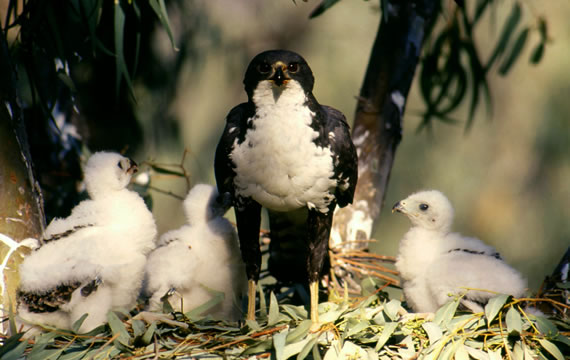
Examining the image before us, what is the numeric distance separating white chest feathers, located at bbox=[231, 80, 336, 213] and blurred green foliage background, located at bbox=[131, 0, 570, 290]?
8.51 feet

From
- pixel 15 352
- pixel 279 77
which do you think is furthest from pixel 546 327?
pixel 15 352

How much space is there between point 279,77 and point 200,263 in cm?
73

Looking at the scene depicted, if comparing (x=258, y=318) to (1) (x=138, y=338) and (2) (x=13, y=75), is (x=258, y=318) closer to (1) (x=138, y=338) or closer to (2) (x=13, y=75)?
(1) (x=138, y=338)

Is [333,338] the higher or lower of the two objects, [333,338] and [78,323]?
the lower

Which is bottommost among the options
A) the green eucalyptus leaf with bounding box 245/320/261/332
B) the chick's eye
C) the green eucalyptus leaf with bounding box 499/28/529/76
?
the green eucalyptus leaf with bounding box 245/320/261/332

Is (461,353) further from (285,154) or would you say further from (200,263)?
(200,263)

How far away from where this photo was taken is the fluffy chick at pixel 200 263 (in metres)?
2.15

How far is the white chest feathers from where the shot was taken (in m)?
1.92

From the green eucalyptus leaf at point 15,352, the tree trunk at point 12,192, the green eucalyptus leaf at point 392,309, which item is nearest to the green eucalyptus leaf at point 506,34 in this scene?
the green eucalyptus leaf at point 392,309

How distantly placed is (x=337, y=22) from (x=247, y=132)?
3.89m

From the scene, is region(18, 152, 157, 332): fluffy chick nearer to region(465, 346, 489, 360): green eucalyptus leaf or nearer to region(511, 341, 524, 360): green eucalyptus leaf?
region(465, 346, 489, 360): green eucalyptus leaf

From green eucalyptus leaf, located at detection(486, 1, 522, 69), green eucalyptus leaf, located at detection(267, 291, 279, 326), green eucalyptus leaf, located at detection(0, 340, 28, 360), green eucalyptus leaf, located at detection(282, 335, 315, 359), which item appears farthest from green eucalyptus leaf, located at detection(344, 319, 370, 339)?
green eucalyptus leaf, located at detection(486, 1, 522, 69)

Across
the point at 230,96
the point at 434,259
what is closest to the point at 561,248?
the point at 230,96

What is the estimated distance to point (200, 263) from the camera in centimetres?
223
